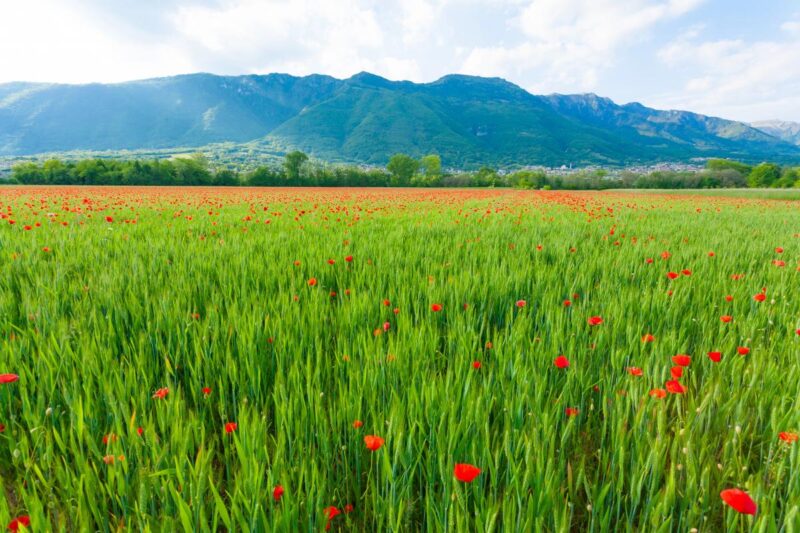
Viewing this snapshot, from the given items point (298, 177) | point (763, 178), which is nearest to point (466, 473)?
point (298, 177)

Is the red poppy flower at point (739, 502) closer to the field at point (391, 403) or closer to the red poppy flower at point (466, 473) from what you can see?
the field at point (391, 403)

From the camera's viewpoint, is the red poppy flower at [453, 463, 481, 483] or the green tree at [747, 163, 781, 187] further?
the green tree at [747, 163, 781, 187]

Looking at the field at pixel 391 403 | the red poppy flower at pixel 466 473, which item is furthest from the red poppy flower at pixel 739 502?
the red poppy flower at pixel 466 473

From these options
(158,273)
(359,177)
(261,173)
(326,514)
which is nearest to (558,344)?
(326,514)

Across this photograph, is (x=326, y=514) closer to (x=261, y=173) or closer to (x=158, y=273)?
(x=158, y=273)

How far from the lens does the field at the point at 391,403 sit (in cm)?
Result: 104

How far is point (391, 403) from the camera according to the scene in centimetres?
143

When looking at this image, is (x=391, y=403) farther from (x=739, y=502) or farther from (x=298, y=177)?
(x=298, y=177)

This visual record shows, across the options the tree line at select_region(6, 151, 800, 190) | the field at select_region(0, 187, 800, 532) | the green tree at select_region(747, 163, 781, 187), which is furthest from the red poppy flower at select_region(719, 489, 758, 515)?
the green tree at select_region(747, 163, 781, 187)

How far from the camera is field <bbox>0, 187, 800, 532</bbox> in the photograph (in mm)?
1036

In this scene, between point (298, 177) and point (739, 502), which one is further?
point (298, 177)

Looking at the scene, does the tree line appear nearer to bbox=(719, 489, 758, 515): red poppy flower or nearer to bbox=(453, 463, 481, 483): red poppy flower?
bbox=(453, 463, 481, 483): red poppy flower

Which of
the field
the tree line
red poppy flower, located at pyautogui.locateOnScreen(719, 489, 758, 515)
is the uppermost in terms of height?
the tree line

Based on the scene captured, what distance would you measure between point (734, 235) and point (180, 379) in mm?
8393
